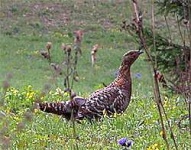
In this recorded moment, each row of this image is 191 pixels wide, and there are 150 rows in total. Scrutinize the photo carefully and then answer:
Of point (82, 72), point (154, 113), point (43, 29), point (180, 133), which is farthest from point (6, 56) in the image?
point (180, 133)

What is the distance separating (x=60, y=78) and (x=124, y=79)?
1163 centimetres

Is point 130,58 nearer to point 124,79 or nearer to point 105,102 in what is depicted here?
point 124,79

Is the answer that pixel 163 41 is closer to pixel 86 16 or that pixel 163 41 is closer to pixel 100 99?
pixel 100 99

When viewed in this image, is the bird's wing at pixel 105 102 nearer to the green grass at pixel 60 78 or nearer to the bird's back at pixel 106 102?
the bird's back at pixel 106 102

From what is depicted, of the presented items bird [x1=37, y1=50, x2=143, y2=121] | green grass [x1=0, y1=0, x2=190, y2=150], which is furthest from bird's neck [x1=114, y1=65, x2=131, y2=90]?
green grass [x1=0, y1=0, x2=190, y2=150]

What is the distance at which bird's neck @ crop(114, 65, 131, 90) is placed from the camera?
8047 mm

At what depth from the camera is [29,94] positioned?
1009 cm

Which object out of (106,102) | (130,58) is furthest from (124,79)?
(106,102)

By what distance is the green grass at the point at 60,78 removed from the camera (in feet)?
22.0

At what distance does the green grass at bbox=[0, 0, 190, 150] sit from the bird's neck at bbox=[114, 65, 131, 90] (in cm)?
30

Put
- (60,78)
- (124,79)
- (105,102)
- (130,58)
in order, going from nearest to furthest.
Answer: (105,102)
(124,79)
(130,58)
(60,78)

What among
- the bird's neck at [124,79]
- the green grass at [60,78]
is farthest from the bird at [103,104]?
the green grass at [60,78]

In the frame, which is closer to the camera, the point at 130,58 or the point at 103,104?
the point at 103,104

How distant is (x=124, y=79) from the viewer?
8133mm
